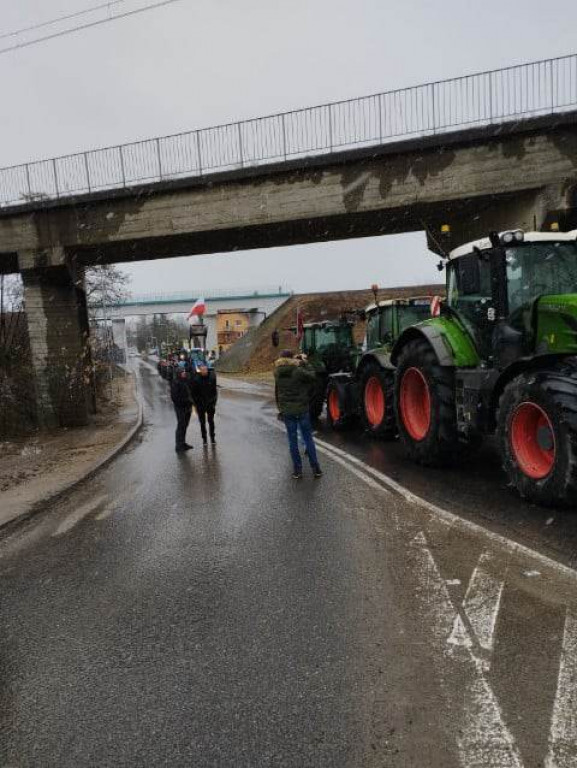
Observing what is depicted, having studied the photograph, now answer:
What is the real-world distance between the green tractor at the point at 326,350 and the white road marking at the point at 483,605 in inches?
379

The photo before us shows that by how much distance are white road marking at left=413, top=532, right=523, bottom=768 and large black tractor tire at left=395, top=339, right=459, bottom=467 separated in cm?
377

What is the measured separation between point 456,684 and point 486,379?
4.39 m

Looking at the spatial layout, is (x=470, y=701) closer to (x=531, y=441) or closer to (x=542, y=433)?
(x=542, y=433)

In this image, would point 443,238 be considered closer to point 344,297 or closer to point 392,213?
point 392,213

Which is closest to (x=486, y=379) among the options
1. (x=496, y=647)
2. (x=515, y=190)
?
(x=496, y=647)

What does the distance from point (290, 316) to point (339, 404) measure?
34650 millimetres

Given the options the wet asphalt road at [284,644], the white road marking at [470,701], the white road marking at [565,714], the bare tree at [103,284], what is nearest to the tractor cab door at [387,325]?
the wet asphalt road at [284,644]

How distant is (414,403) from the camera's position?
8.49 meters

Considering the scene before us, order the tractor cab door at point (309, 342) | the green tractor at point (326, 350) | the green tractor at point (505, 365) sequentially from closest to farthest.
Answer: the green tractor at point (505, 365)
the green tractor at point (326, 350)
the tractor cab door at point (309, 342)

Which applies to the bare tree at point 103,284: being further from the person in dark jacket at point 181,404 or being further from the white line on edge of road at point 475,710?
the white line on edge of road at point 475,710

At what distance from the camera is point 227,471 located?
859 cm

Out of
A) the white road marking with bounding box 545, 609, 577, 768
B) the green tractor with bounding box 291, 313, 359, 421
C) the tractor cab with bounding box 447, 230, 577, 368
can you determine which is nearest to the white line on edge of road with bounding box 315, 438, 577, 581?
the white road marking with bounding box 545, 609, 577, 768

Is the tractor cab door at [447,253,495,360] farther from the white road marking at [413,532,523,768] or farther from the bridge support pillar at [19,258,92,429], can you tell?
the bridge support pillar at [19,258,92,429]

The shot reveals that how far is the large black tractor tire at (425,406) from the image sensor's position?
7.39 metres
